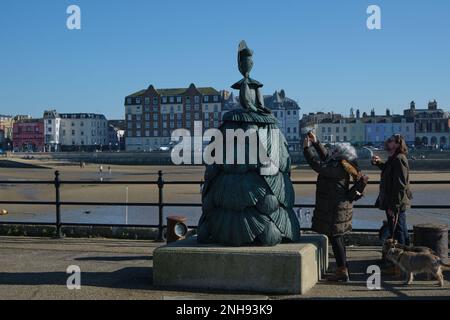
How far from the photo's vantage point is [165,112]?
12862cm

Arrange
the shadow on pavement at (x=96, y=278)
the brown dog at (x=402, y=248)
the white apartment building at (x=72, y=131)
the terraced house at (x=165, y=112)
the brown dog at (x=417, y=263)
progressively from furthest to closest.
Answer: the white apartment building at (x=72, y=131), the terraced house at (x=165, y=112), the brown dog at (x=402, y=248), the shadow on pavement at (x=96, y=278), the brown dog at (x=417, y=263)

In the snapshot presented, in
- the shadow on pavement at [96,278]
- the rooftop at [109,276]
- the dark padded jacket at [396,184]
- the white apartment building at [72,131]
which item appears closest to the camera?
the rooftop at [109,276]

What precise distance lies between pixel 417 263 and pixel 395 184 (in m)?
1.15

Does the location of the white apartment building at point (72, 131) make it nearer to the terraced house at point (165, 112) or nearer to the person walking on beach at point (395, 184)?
the terraced house at point (165, 112)

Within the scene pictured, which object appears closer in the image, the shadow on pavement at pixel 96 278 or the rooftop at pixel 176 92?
the shadow on pavement at pixel 96 278

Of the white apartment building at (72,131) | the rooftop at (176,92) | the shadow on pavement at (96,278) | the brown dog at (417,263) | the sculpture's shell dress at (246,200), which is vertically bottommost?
the shadow on pavement at (96,278)

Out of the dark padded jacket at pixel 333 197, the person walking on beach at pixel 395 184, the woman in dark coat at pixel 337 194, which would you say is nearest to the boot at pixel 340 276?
the woman in dark coat at pixel 337 194

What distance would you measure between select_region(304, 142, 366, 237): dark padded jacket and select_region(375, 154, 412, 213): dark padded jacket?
2.81 feet

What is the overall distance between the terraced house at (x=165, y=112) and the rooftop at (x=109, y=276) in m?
112

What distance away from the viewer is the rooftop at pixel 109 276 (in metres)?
6.19
